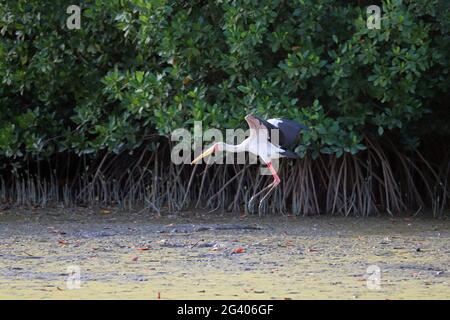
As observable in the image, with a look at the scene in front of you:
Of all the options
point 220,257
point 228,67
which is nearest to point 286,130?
point 220,257

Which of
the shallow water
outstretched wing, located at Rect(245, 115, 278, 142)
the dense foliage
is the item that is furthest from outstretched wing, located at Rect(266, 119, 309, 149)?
the dense foliage

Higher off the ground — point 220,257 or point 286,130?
point 286,130

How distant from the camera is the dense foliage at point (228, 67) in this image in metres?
11.8

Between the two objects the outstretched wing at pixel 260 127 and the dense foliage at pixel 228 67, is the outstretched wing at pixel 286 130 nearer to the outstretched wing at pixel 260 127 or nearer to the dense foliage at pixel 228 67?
the outstretched wing at pixel 260 127

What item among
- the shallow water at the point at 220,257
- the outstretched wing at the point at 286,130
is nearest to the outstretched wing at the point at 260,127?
the outstretched wing at the point at 286,130

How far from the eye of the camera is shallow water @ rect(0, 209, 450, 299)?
805 centimetres

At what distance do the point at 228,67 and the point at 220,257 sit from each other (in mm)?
3184

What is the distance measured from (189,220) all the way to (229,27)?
91.3 inches

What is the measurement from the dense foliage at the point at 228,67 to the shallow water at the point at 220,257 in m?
1.02

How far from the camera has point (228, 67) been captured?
12.3 m

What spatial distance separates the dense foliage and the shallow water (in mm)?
1021

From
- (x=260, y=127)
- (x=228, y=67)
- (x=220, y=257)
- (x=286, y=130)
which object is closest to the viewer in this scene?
(x=220, y=257)

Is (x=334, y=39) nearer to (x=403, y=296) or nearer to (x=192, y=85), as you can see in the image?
(x=192, y=85)

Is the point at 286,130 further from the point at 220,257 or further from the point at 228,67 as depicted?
the point at 228,67
